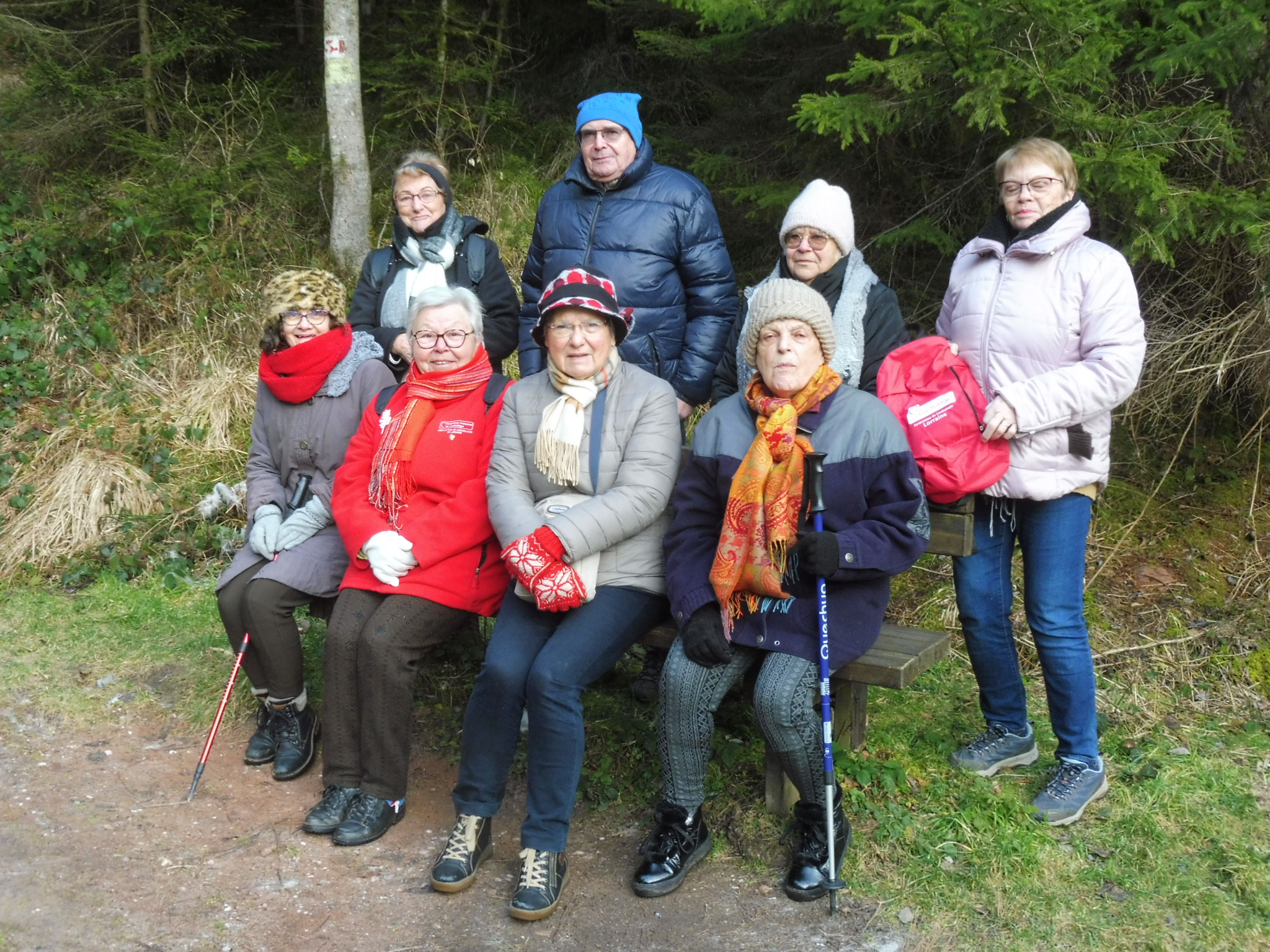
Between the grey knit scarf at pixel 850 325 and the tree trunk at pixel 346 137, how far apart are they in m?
5.11

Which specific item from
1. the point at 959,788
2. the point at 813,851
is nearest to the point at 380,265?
the point at 813,851

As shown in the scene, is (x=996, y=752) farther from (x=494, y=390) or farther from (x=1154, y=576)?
(x=494, y=390)

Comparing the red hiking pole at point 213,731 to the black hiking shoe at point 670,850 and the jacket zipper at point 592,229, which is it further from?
the jacket zipper at point 592,229

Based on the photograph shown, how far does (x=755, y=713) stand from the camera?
11.4ft

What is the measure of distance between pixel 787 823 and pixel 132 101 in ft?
28.4

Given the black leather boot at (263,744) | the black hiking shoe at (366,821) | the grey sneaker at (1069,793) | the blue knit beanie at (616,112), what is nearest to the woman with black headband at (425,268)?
the blue knit beanie at (616,112)

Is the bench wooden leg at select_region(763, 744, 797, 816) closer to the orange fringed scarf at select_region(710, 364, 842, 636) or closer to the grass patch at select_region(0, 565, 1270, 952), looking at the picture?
the grass patch at select_region(0, 565, 1270, 952)

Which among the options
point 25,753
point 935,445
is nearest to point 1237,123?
point 935,445

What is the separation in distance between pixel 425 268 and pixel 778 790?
2731 mm

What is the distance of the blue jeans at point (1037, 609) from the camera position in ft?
12.2

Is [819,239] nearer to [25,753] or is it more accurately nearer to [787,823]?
[787,823]

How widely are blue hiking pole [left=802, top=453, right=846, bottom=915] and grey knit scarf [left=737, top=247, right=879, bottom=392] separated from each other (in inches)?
20.8

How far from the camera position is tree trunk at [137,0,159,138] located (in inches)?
369

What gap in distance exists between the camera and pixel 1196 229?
15.6ft
